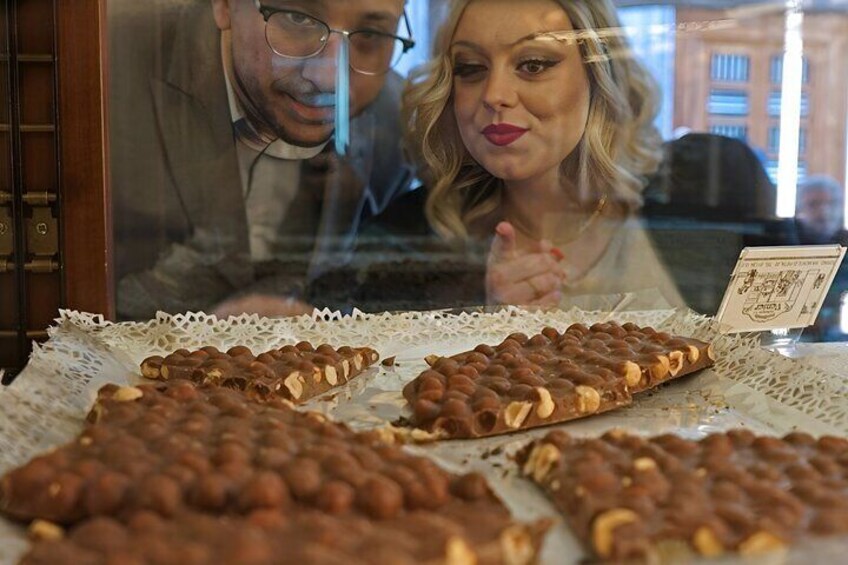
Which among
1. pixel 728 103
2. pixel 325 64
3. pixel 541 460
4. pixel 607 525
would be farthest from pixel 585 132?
pixel 607 525

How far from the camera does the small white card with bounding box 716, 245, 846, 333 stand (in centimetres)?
233

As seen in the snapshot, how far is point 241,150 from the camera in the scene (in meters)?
3.28

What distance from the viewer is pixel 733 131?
3678 mm

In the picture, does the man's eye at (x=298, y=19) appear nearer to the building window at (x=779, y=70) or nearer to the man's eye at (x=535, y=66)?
the man's eye at (x=535, y=66)

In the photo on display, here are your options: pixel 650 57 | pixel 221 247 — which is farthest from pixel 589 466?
pixel 650 57

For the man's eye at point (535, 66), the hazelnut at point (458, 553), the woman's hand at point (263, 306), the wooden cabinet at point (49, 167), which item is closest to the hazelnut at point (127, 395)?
the hazelnut at point (458, 553)

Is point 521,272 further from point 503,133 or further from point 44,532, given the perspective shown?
point 44,532

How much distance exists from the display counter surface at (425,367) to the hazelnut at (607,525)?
52mm

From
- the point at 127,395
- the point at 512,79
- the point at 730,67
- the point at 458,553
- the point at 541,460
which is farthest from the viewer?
the point at 730,67

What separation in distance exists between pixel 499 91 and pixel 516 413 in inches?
69.2

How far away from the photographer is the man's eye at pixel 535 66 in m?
3.33

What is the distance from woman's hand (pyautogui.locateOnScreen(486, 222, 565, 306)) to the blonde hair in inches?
5.3

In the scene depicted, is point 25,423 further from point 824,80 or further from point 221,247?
point 824,80

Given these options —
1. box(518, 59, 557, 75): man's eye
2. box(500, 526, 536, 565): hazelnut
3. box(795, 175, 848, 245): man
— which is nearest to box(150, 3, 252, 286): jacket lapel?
box(518, 59, 557, 75): man's eye
